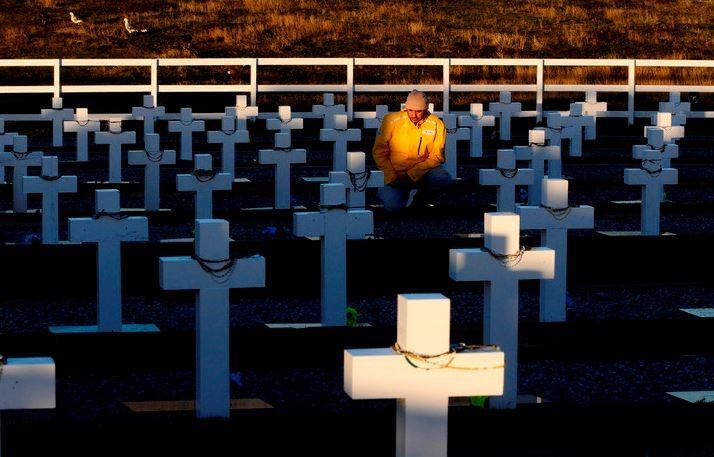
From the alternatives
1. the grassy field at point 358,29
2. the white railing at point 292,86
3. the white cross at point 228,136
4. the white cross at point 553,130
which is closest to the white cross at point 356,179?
the white cross at point 228,136

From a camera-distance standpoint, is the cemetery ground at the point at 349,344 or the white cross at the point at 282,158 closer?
the cemetery ground at the point at 349,344

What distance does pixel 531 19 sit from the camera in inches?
1902

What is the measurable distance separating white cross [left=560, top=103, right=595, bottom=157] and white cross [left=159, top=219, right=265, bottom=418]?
655 inches

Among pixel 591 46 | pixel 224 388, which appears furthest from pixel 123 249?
pixel 591 46

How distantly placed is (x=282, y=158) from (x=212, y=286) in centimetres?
995

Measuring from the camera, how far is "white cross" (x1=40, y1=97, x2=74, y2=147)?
79.4 feet

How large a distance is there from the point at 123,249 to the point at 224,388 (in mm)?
4512

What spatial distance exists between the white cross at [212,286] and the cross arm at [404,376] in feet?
7.67

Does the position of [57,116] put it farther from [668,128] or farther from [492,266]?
[492,266]

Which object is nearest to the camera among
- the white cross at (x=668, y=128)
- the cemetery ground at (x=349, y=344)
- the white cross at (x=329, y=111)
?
the cemetery ground at (x=349, y=344)

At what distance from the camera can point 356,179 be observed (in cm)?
1398

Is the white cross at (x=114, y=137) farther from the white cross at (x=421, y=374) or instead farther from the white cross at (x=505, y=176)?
the white cross at (x=421, y=374)

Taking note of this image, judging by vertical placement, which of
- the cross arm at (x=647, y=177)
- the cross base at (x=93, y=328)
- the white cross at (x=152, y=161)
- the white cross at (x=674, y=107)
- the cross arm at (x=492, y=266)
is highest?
the cross arm at (x=492, y=266)

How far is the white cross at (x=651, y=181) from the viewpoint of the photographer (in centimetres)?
1488
